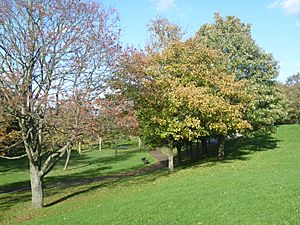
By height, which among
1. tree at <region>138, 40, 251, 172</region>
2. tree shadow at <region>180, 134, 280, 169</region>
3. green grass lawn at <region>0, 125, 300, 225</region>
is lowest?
tree shadow at <region>180, 134, 280, 169</region>

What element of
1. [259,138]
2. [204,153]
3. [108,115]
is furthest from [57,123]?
[259,138]

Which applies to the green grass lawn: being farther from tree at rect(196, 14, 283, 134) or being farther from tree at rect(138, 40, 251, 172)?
tree at rect(196, 14, 283, 134)

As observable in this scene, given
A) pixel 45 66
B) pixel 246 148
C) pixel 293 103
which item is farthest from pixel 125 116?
pixel 293 103

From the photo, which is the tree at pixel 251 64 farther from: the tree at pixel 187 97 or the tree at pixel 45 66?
the tree at pixel 45 66

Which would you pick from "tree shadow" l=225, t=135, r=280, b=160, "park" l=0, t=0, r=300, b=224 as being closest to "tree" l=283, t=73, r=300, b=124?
"tree shadow" l=225, t=135, r=280, b=160

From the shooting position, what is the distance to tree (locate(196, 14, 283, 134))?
30609 millimetres

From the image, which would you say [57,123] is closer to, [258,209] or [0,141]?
[0,141]

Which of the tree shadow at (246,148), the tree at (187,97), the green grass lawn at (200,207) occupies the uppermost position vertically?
the tree at (187,97)

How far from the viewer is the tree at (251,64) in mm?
30609

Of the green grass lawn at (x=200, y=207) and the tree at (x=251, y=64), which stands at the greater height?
the tree at (x=251, y=64)

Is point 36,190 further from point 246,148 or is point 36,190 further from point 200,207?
point 246,148

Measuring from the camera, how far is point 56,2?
56.4ft

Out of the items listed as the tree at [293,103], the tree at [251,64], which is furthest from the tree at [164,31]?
the tree at [293,103]

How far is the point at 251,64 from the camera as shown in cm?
3123
